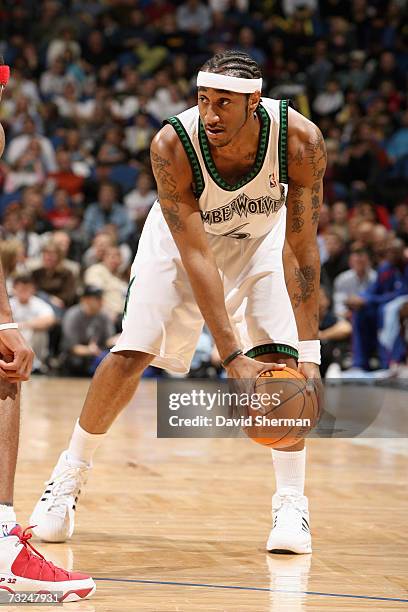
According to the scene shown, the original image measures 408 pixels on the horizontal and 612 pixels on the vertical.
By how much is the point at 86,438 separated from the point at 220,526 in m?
0.69

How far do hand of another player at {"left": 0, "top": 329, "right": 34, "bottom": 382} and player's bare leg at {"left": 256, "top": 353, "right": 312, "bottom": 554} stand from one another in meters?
1.34

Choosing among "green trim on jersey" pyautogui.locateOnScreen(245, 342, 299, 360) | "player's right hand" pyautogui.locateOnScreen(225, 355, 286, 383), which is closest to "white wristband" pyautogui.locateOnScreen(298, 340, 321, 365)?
"green trim on jersey" pyautogui.locateOnScreen(245, 342, 299, 360)

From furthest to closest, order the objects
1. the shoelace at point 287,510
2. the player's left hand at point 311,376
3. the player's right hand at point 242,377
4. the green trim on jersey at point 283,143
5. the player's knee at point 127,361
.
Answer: the player's knee at point 127,361 < the shoelace at point 287,510 < the green trim on jersey at point 283,143 < the player's left hand at point 311,376 < the player's right hand at point 242,377

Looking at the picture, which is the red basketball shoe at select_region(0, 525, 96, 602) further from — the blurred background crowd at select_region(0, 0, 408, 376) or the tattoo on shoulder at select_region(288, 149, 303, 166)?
the blurred background crowd at select_region(0, 0, 408, 376)

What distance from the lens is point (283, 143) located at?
4488 mm

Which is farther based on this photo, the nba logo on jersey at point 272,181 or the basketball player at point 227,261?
the nba logo on jersey at point 272,181

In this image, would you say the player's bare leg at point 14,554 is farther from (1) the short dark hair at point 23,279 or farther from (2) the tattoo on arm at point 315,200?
(1) the short dark hair at point 23,279

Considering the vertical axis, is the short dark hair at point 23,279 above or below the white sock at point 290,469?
below

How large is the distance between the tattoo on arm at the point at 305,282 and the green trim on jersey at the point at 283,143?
1.18ft

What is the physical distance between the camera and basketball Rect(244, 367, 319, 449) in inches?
161

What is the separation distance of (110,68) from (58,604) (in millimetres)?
14070

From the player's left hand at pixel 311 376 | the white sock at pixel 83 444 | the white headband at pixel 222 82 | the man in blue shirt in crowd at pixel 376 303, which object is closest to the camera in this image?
the white headband at pixel 222 82

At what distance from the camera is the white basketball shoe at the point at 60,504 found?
15.3 ft

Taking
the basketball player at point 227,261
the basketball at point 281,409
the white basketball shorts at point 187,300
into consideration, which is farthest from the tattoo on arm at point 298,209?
the basketball at point 281,409
